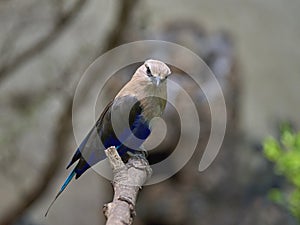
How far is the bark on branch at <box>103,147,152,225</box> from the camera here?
102cm

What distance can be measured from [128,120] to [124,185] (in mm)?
213

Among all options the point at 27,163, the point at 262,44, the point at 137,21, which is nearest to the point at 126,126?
the point at 137,21

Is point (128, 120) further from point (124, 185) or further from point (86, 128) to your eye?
point (86, 128)

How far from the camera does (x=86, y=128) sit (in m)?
3.77

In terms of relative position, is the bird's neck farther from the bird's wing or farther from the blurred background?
the blurred background

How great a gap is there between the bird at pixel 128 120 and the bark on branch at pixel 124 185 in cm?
4

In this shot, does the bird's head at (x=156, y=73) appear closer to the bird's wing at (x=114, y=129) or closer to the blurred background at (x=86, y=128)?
the bird's wing at (x=114, y=129)

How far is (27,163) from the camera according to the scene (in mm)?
3633

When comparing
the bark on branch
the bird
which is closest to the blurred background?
the bird

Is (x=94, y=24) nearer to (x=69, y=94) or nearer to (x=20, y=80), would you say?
(x=20, y=80)

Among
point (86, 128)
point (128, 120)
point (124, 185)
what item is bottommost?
point (124, 185)

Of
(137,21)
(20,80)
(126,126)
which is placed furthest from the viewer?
(20,80)

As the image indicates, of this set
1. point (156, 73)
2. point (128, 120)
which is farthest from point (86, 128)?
point (156, 73)

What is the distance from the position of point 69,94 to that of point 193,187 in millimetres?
752
